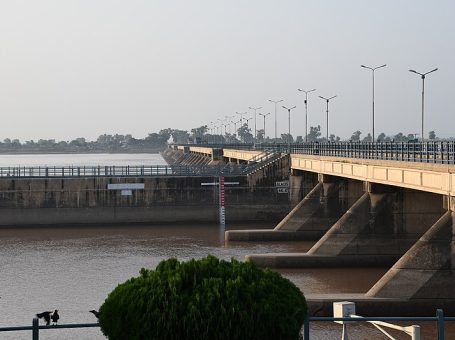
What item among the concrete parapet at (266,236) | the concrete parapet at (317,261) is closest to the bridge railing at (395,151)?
the concrete parapet at (317,261)

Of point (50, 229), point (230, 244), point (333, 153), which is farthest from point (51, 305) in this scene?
point (50, 229)

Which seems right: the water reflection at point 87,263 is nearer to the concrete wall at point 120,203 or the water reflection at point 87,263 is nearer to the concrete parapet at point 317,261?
the concrete parapet at point 317,261

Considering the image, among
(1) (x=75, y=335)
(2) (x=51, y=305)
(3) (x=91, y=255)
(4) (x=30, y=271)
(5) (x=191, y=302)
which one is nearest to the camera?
(5) (x=191, y=302)

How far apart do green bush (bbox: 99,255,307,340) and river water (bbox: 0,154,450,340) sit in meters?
16.7

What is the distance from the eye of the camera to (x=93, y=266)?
4838 cm

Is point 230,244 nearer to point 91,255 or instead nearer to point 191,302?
point 91,255

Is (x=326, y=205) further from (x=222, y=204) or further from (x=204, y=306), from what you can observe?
(x=204, y=306)

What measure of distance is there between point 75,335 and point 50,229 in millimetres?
43136

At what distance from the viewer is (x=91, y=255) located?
5384 centimetres

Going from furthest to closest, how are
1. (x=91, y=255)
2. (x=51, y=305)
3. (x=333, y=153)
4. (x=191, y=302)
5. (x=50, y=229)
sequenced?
(x=50, y=229) → (x=333, y=153) → (x=91, y=255) → (x=51, y=305) → (x=191, y=302)

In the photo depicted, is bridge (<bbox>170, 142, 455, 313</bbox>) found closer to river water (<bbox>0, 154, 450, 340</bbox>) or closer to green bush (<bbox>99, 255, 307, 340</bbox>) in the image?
river water (<bbox>0, 154, 450, 340</bbox>)

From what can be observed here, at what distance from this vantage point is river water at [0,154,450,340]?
113ft

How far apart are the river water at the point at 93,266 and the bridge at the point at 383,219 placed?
1379 mm

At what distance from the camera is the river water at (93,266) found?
1350 inches
